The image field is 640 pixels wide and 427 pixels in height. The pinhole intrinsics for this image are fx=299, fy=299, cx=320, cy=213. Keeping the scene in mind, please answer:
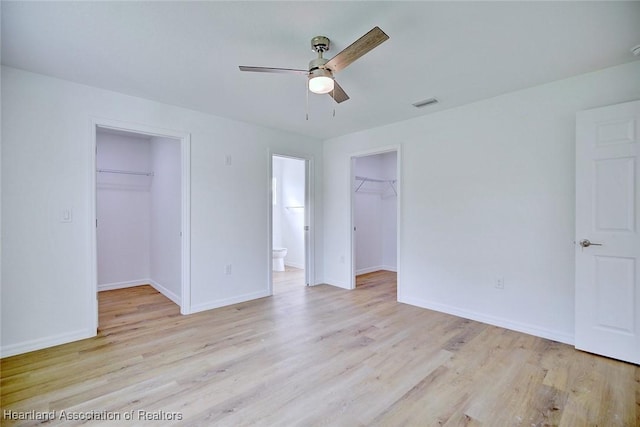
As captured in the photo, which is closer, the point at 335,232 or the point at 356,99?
the point at 356,99

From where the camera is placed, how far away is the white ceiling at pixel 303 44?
70.7 inches

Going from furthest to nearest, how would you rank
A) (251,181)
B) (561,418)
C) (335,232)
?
(335,232) < (251,181) < (561,418)

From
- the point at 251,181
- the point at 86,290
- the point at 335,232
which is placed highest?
the point at 251,181

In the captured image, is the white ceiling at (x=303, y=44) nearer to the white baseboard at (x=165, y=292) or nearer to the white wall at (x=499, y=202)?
the white wall at (x=499, y=202)

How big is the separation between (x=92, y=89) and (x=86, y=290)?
1945 mm

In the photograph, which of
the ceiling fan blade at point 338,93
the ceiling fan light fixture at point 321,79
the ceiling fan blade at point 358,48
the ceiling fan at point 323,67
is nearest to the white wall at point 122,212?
the ceiling fan at point 323,67

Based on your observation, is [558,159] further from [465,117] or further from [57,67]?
[57,67]

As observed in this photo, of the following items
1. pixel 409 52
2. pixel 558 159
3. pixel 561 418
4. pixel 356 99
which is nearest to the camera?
pixel 561 418

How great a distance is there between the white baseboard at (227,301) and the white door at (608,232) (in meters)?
3.44

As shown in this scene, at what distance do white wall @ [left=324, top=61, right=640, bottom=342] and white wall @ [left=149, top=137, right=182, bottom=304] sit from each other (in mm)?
2855

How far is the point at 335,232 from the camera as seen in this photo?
4.84m

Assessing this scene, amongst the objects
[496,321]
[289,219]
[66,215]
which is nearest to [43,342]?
[66,215]

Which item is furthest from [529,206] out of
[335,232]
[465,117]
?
[335,232]

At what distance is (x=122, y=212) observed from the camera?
4875 millimetres
